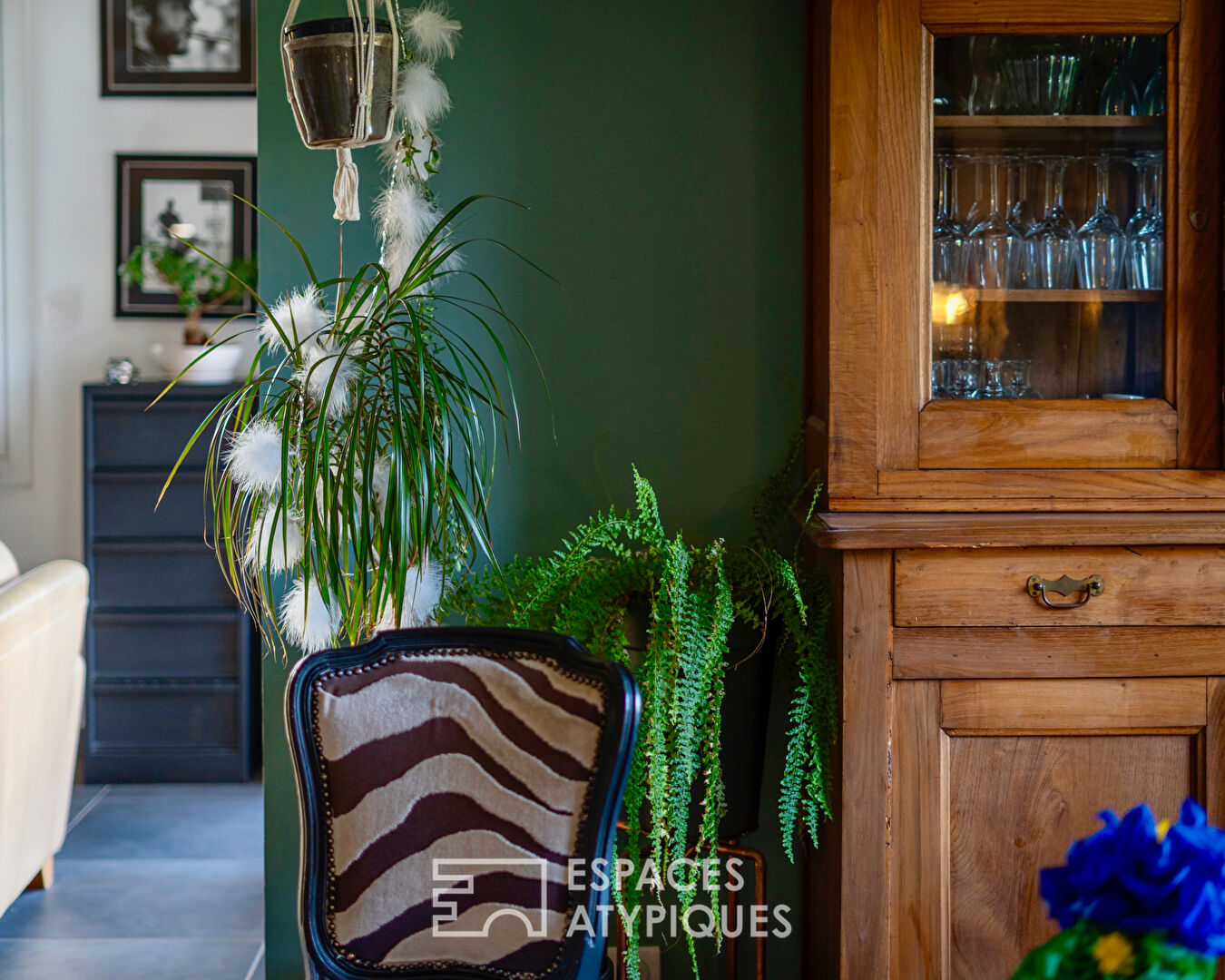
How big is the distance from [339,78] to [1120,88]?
1.19 meters

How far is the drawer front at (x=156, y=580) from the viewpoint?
3602 millimetres

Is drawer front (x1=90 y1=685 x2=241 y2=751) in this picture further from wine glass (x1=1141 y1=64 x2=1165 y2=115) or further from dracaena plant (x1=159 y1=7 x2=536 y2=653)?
wine glass (x1=1141 y1=64 x2=1165 y2=115)

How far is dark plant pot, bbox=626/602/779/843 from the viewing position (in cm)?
174

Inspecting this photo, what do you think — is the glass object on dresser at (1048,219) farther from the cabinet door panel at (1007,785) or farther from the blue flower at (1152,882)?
the blue flower at (1152,882)

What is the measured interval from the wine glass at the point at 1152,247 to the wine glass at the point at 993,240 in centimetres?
19

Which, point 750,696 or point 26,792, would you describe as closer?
point 750,696

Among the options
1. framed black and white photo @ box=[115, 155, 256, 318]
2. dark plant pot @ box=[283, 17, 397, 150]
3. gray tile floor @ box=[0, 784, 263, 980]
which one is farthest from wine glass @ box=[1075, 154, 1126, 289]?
framed black and white photo @ box=[115, 155, 256, 318]

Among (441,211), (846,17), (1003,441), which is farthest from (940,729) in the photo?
(441,211)

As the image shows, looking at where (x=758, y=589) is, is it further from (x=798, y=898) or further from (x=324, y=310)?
(x=324, y=310)

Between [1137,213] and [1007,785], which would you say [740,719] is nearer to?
[1007,785]

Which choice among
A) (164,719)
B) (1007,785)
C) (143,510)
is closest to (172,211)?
(143,510)

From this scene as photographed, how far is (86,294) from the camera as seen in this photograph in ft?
13.0

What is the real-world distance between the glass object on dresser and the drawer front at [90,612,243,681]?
269cm

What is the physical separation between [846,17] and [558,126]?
59cm
